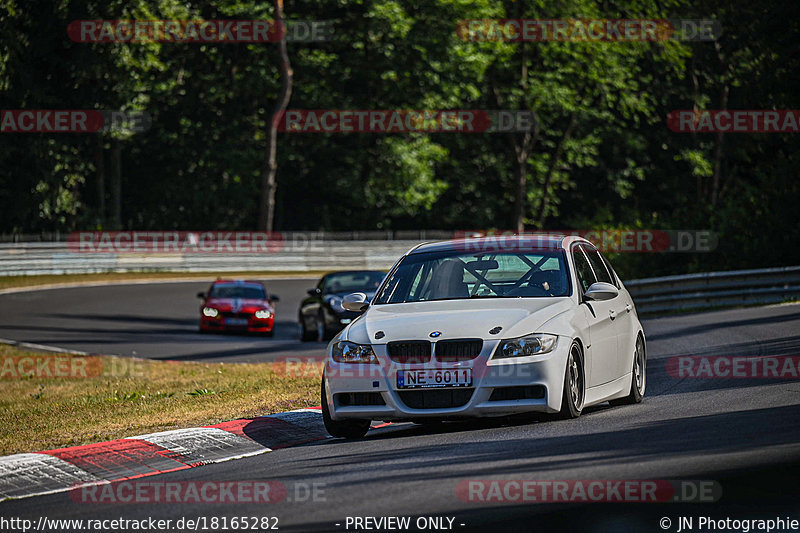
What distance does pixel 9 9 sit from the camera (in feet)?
156

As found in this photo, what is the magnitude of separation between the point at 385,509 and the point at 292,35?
49.0 m

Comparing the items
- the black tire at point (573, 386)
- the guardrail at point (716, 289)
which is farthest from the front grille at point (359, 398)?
the guardrail at point (716, 289)

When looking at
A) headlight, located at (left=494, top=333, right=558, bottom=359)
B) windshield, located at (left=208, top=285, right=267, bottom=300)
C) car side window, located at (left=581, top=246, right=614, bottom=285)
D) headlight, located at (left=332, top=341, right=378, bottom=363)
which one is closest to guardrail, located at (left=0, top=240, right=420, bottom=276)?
windshield, located at (left=208, top=285, right=267, bottom=300)

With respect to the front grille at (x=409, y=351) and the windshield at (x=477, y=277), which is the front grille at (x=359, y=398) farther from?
the windshield at (x=477, y=277)

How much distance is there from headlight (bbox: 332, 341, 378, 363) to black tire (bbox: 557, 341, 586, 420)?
1.47 meters

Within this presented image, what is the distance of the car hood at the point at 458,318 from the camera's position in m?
9.44

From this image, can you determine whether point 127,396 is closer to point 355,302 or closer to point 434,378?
point 355,302

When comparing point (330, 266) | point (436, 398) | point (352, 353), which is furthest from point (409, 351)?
point (330, 266)

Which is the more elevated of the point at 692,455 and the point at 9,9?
the point at 9,9

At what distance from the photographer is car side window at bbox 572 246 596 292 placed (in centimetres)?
1087

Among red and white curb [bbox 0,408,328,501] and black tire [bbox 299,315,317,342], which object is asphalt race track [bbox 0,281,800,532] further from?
black tire [bbox 299,315,317,342]

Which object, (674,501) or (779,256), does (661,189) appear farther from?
(674,501)

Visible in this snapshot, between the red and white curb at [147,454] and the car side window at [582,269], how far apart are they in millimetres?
2573

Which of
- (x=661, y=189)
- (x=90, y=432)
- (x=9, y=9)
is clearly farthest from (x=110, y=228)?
(x=90, y=432)
